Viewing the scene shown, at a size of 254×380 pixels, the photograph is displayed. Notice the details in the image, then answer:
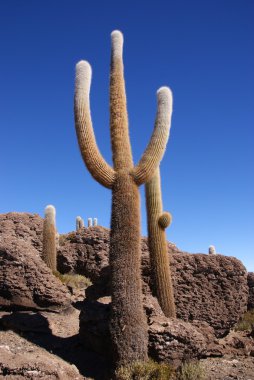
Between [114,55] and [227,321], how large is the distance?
7473mm

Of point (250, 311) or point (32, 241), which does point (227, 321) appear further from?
point (32, 241)

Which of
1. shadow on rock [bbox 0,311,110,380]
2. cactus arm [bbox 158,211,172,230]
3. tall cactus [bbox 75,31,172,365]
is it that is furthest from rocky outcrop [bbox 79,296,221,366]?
cactus arm [bbox 158,211,172,230]

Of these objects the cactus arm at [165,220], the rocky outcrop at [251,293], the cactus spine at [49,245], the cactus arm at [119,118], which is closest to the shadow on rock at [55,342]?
the cactus arm at [165,220]

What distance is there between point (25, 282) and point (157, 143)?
4543 millimetres

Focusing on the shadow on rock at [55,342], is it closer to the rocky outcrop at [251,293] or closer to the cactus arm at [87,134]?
the cactus arm at [87,134]

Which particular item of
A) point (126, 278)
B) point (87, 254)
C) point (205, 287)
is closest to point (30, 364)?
point (126, 278)

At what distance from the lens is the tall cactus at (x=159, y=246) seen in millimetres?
9578

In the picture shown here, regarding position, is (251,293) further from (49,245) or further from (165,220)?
(49,245)

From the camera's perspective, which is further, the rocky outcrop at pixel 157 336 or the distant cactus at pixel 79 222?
the distant cactus at pixel 79 222

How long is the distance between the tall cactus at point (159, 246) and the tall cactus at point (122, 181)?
7.41 feet

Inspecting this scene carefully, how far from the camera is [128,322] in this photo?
23.5ft

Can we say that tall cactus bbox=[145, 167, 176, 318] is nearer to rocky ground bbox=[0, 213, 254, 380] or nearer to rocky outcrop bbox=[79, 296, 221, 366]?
rocky ground bbox=[0, 213, 254, 380]

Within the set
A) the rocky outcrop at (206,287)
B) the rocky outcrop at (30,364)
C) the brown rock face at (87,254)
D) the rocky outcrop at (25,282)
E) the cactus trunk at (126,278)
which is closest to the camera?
the rocky outcrop at (30,364)

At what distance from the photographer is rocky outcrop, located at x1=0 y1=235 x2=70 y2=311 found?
9070mm
